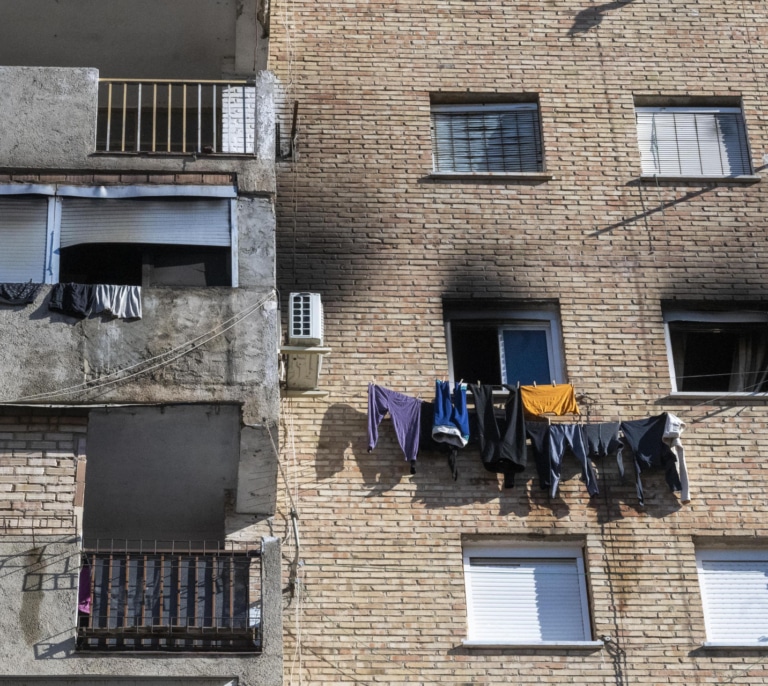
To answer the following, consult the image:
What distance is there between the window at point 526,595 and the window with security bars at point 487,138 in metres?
4.56

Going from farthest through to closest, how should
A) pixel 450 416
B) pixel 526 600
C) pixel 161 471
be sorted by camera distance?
pixel 450 416 → pixel 526 600 → pixel 161 471

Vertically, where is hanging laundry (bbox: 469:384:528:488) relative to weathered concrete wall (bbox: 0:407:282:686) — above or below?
above

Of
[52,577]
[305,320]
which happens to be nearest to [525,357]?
[305,320]

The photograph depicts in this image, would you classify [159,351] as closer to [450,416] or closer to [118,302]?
[118,302]

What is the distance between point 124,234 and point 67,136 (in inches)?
48.3

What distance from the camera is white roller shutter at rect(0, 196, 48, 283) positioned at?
12.4 metres

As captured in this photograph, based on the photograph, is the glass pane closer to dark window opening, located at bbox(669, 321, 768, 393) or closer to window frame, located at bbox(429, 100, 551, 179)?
dark window opening, located at bbox(669, 321, 768, 393)

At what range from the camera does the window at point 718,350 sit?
47.9ft

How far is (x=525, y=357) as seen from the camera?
1458 centimetres

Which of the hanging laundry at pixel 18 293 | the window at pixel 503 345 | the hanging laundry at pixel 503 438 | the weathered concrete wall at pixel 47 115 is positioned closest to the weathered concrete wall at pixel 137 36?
the weathered concrete wall at pixel 47 115

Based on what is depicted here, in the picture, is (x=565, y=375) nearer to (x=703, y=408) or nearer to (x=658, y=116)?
(x=703, y=408)

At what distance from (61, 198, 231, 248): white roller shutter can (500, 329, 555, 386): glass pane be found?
139 inches

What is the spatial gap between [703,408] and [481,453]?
98.1 inches

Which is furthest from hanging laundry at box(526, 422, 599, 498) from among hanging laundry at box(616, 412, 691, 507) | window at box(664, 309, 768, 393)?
window at box(664, 309, 768, 393)
